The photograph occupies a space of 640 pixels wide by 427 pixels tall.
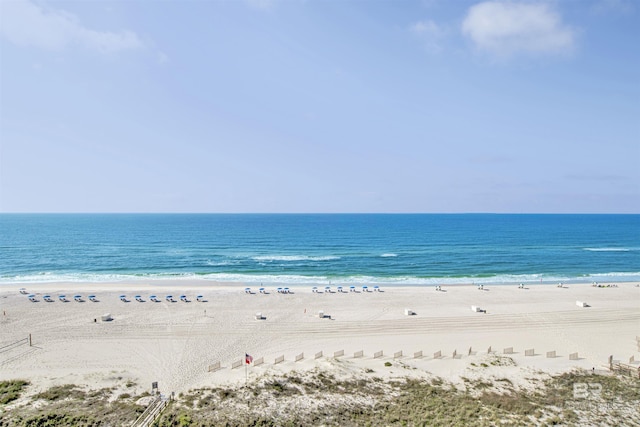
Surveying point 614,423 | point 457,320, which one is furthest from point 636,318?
point 614,423

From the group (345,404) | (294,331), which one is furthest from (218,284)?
(345,404)

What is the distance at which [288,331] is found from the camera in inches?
1302

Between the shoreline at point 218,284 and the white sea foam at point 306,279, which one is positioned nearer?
the shoreline at point 218,284

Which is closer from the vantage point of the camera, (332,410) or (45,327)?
(332,410)

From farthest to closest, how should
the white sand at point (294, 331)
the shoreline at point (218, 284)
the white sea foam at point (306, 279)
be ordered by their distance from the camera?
the white sea foam at point (306, 279), the shoreline at point (218, 284), the white sand at point (294, 331)

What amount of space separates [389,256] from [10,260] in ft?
266

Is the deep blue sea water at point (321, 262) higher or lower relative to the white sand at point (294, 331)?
higher

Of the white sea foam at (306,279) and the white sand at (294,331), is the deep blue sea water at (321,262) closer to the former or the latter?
the white sea foam at (306,279)

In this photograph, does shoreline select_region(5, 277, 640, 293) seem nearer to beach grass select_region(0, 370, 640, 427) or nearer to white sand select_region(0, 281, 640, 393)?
white sand select_region(0, 281, 640, 393)

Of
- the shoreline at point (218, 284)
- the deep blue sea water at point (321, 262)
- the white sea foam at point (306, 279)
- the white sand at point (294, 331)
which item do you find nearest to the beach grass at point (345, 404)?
the white sand at point (294, 331)

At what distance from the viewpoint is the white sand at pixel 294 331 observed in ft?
82.0

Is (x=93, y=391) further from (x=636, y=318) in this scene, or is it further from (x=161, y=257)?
(x=161, y=257)

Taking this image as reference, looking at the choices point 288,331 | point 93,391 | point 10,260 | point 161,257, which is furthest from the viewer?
point 161,257

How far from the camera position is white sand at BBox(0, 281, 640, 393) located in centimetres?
2500
